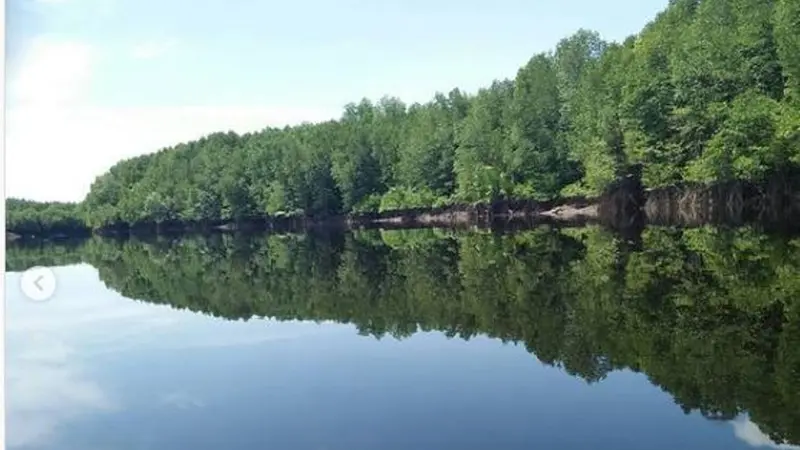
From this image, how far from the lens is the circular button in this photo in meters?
2.02

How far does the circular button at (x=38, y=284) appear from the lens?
6.62 ft

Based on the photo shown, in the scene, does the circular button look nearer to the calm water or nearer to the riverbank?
the calm water

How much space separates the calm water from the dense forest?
47.9 inches

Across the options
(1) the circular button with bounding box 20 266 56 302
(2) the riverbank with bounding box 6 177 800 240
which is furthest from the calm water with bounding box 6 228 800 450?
(2) the riverbank with bounding box 6 177 800 240

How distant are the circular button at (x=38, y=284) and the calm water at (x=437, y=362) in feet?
0.54

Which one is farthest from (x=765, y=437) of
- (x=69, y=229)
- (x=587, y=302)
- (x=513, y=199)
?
(x=69, y=229)

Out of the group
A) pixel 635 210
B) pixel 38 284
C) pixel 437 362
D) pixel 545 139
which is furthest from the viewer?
pixel 545 139

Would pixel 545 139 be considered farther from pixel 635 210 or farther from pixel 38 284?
pixel 38 284

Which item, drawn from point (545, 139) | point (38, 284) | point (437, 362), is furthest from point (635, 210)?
point (38, 284)

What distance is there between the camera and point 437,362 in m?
5.29

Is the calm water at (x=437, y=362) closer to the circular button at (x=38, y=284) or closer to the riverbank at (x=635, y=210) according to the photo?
the circular button at (x=38, y=284)

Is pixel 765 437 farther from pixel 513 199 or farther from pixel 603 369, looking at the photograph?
pixel 513 199

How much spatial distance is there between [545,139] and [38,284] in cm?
2942

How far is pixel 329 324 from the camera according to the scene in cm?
714
